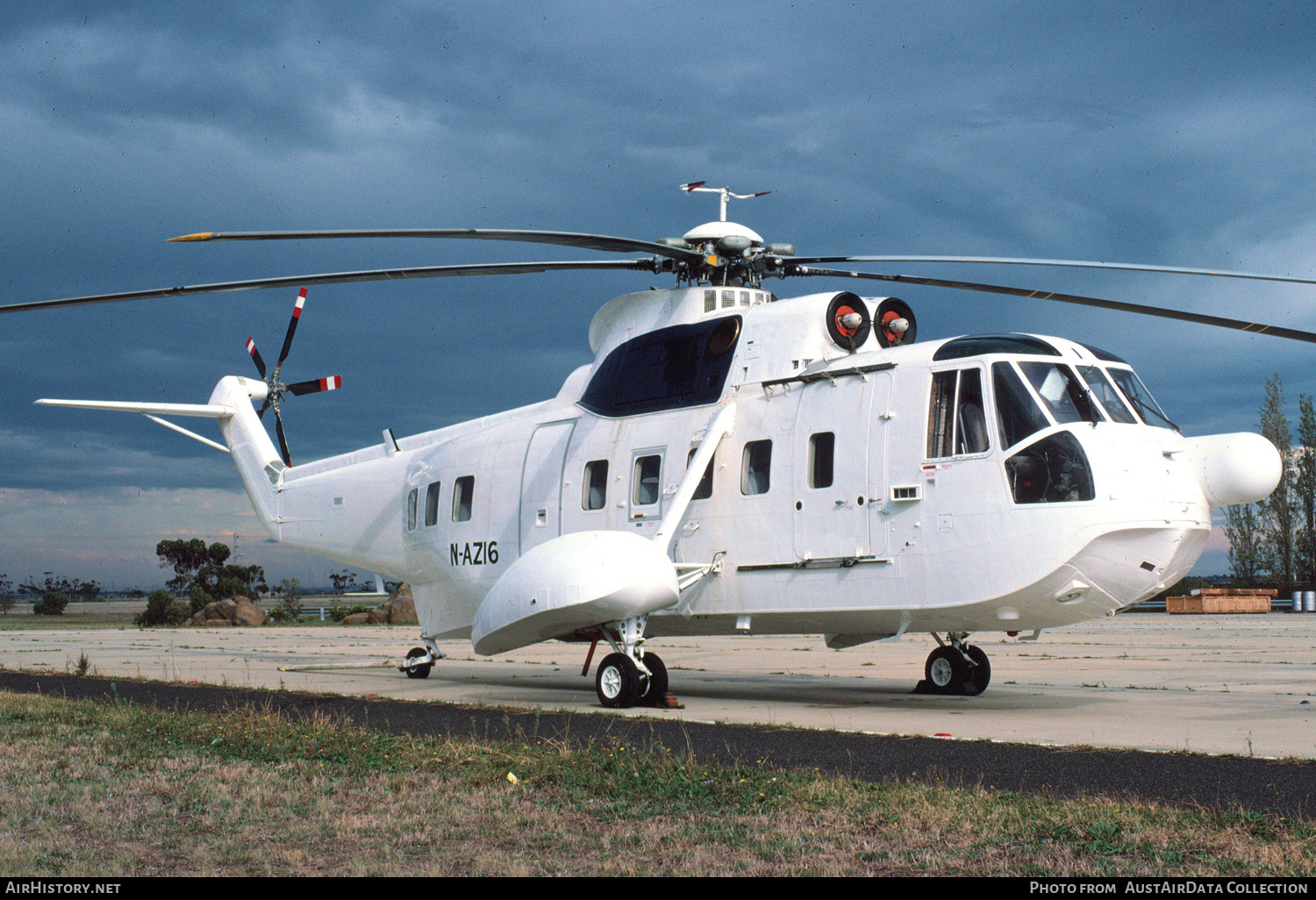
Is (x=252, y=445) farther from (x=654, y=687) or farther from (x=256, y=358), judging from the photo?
(x=654, y=687)

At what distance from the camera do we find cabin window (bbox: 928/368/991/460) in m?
12.0

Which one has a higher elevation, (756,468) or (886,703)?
(756,468)

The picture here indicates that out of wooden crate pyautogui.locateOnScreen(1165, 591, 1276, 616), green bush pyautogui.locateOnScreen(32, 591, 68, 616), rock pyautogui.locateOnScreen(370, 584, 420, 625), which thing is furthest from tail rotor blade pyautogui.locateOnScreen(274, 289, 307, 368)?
green bush pyautogui.locateOnScreen(32, 591, 68, 616)

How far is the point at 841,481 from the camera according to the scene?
12.9m

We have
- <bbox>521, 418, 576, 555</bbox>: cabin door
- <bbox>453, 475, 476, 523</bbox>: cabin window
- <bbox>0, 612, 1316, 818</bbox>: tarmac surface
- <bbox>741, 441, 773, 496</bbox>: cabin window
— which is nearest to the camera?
<bbox>0, 612, 1316, 818</bbox>: tarmac surface

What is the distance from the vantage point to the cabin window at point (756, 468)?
13742 millimetres

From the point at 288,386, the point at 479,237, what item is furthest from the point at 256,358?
the point at 479,237

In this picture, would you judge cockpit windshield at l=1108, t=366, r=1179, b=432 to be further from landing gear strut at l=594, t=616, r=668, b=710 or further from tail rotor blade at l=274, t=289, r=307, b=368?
tail rotor blade at l=274, t=289, r=307, b=368

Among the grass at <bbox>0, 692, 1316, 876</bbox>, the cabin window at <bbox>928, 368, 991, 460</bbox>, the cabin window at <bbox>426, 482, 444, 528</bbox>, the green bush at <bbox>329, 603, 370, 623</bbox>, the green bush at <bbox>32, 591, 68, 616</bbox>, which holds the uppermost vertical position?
the cabin window at <bbox>928, 368, 991, 460</bbox>

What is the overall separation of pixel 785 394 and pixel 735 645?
17357mm

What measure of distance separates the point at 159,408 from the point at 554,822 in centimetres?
1767

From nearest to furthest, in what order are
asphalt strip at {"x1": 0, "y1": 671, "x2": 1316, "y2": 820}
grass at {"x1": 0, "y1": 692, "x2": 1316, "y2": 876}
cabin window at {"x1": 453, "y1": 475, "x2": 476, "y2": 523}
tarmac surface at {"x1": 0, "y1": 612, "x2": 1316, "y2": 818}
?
grass at {"x1": 0, "y1": 692, "x2": 1316, "y2": 876}
asphalt strip at {"x1": 0, "y1": 671, "x2": 1316, "y2": 820}
tarmac surface at {"x1": 0, "y1": 612, "x2": 1316, "y2": 818}
cabin window at {"x1": 453, "y1": 475, "x2": 476, "y2": 523}

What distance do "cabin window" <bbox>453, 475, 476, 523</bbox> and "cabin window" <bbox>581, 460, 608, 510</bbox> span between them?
100 inches

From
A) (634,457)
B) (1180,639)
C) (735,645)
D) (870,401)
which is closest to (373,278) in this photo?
(634,457)
